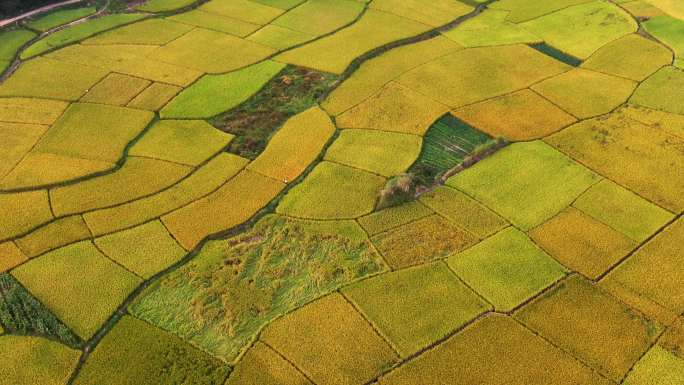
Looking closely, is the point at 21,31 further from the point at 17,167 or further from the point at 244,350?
the point at 244,350

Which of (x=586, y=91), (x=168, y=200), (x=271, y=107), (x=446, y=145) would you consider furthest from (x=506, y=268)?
(x=271, y=107)

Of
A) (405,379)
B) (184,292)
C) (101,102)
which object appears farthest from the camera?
(101,102)

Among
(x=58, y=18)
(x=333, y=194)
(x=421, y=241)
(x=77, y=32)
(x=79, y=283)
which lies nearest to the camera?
(x=79, y=283)

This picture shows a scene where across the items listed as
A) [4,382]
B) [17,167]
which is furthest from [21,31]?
[4,382]

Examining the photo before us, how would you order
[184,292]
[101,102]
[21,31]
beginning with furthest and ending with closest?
[21,31] < [101,102] < [184,292]

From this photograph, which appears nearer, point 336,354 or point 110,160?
point 336,354

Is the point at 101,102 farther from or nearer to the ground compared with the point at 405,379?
farther from the ground

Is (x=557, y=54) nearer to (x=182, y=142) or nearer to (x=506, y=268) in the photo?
(x=506, y=268)

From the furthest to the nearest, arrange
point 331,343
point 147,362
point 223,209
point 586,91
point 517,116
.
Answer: point 586,91, point 517,116, point 223,209, point 331,343, point 147,362
